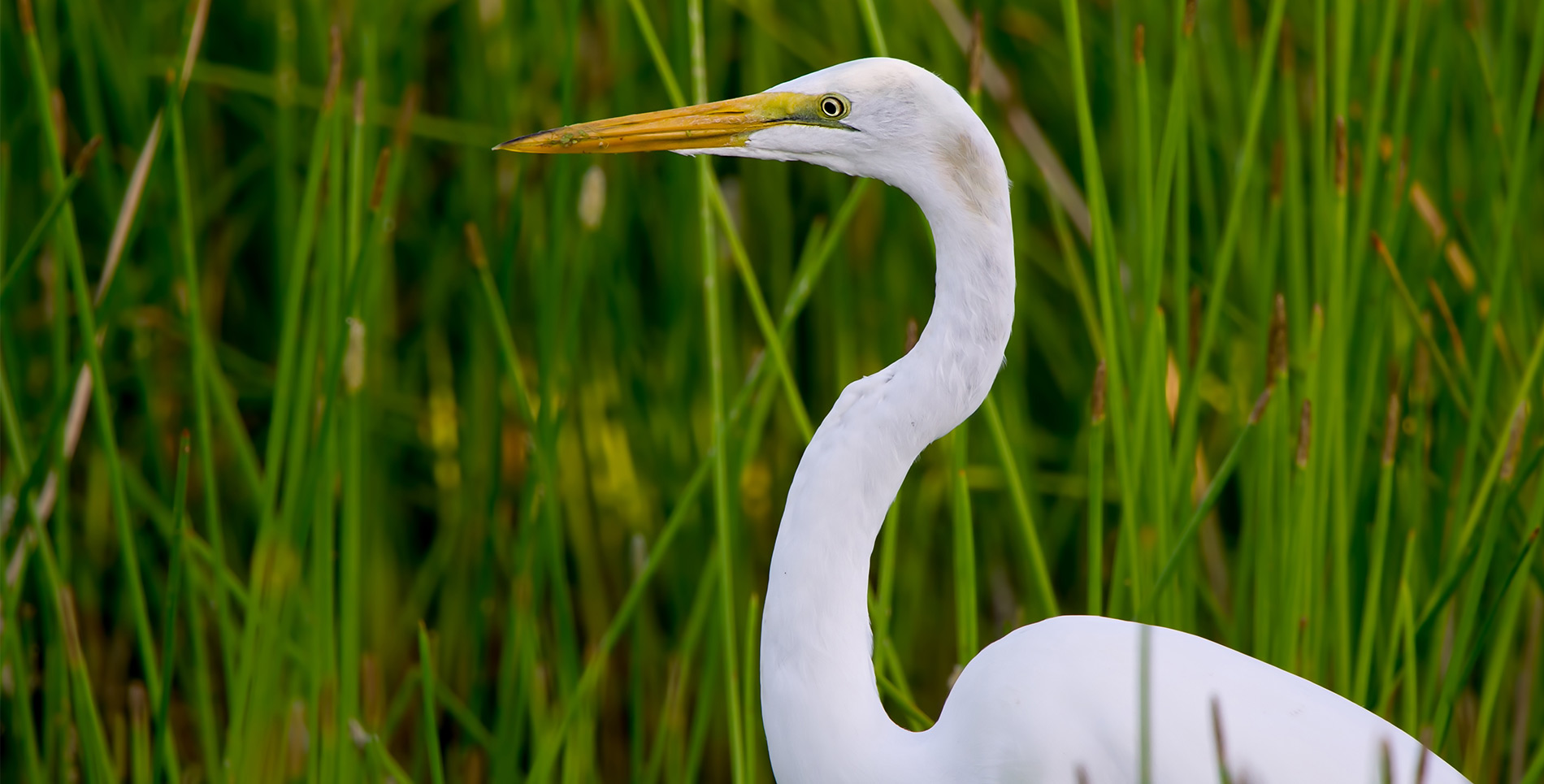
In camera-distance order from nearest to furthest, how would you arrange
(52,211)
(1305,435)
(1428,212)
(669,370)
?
(1305,435), (52,211), (1428,212), (669,370)

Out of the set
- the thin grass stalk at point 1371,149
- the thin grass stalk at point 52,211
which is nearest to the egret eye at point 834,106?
the thin grass stalk at point 1371,149

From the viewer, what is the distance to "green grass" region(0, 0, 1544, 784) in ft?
3.91

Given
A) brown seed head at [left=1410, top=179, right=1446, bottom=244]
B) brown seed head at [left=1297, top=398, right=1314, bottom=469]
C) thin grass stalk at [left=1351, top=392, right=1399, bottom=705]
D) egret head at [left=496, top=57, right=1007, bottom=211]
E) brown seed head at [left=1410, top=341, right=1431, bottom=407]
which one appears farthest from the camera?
brown seed head at [left=1410, top=179, right=1446, bottom=244]

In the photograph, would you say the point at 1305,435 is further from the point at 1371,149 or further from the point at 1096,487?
the point at 1371,149

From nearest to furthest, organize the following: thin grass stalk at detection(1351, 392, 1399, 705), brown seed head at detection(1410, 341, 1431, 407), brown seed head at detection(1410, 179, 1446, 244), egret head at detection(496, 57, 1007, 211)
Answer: egret head at detection(496, 57, 1007, 211) < thin grass stalk at detection(1351, 392, 1399, 705) < brown seed head at detection(1410, 341, 1431, 407) < brown seed head at detection(1410, 179, 1446, 244)

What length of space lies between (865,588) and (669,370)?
2.79 feet

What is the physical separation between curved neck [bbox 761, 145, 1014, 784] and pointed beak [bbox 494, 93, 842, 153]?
11 centimetres

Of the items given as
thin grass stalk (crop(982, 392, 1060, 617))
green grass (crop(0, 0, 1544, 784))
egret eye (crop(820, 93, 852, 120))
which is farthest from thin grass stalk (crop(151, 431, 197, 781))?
thin grass stalk (crop(982, 392, 1060, 617))

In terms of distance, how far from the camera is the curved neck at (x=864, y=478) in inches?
37.8

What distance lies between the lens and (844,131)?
3.28ft

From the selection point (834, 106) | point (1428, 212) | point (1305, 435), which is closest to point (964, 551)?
point (1305, 435)

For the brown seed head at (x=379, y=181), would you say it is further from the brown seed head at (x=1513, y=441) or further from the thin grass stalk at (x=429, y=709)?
the brown seed head at (x=1513, y=441)

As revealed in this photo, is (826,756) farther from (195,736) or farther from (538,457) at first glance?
(195,736)

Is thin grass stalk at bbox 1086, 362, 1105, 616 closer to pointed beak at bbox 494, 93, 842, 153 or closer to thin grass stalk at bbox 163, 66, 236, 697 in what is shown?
pointed beak at bbox 494, 93, 842, 153
